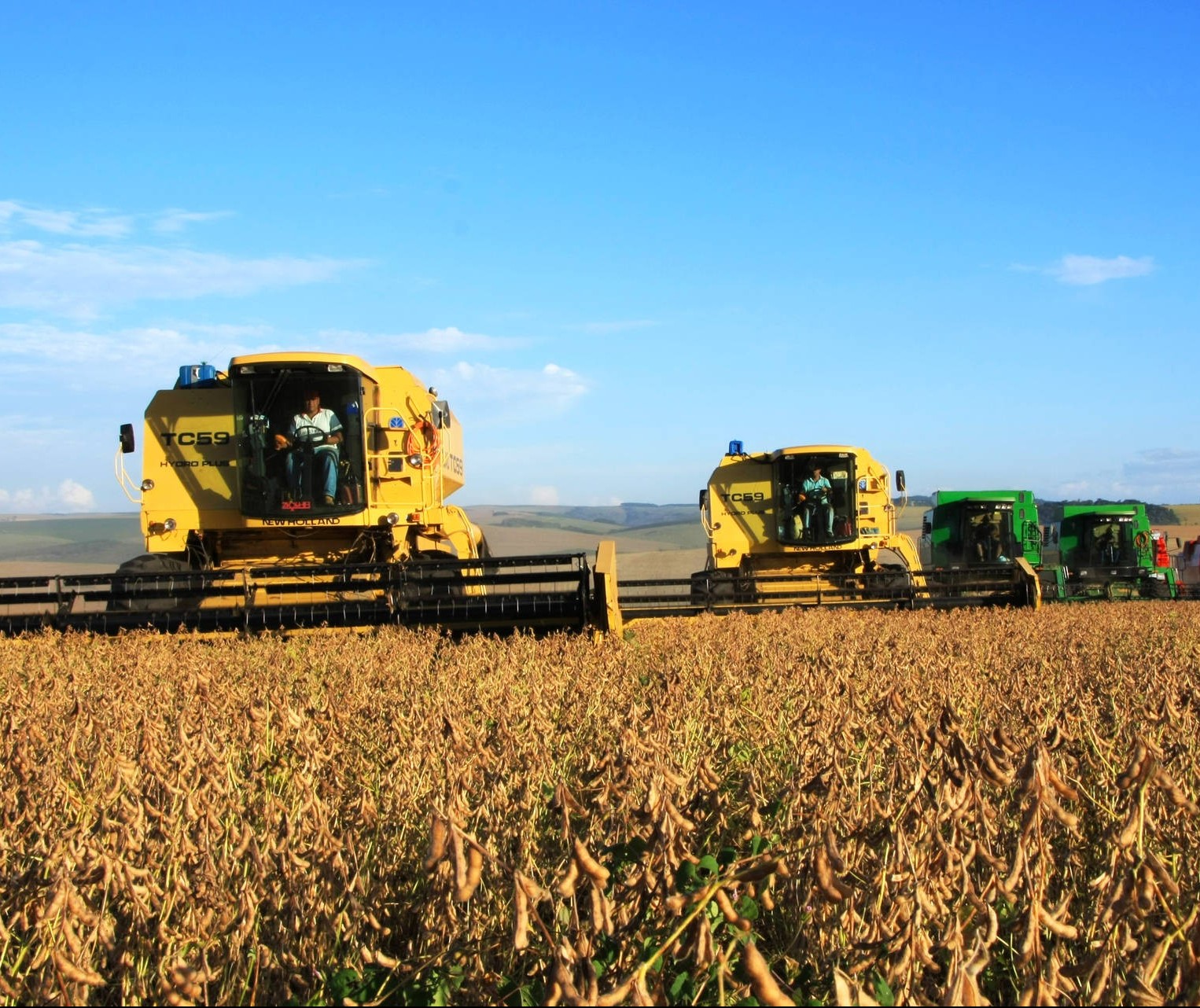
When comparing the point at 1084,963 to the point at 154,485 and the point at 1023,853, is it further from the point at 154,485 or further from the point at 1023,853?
the point at 154,485

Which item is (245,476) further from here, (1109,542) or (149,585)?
(1109,542)

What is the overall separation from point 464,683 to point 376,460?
4.97 metres

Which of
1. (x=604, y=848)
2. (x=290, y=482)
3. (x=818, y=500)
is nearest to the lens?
(x=604, y=848)

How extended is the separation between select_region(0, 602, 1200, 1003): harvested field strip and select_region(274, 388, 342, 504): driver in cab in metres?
5.04

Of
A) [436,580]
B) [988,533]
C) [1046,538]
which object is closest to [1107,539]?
[1046,538]

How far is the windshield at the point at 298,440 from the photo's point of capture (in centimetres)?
988

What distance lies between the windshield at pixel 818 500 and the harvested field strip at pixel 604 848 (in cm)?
1042

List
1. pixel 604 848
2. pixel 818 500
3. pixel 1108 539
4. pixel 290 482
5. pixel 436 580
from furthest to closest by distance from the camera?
pixel 1108 539, pixel 818 500, pixel 290 482, pixel 436 580, pixel 604 848

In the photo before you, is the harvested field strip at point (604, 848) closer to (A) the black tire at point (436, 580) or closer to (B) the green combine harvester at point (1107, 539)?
(A) the black tire at point (436, 580)

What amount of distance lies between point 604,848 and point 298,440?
8.34m

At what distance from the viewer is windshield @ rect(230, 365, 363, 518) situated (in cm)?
988

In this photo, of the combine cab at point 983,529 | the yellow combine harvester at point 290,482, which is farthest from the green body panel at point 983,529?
the yellow combine harvester at point 290,482

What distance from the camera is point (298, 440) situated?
10.0 meters

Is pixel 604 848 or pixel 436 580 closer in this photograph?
pixel 604 848
